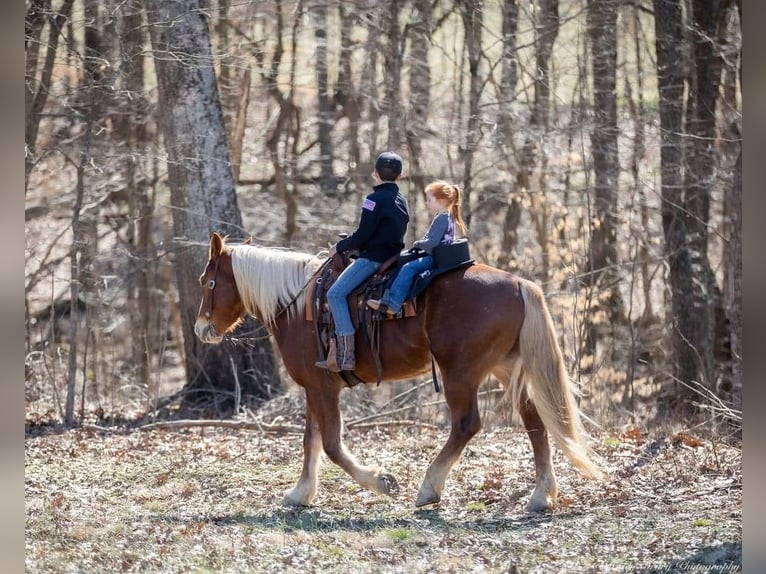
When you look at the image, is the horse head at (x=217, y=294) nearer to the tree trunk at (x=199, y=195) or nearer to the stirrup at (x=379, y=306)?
the stirrup at (x=379, y=306)

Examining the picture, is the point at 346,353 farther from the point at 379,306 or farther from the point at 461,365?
the point at 461,365

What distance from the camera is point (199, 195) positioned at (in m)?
14.2

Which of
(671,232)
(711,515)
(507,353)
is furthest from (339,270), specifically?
(671,232)

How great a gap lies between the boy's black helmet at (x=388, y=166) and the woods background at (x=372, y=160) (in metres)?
5.07

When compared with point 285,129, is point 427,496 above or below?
below

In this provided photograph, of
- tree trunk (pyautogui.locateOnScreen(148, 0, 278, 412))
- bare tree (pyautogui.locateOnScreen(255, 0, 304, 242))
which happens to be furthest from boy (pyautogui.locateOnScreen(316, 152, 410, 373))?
bare tree (pyautogui.locateOnScreen(255, 0, 304, 242))

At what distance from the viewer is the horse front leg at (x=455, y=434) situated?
837cm

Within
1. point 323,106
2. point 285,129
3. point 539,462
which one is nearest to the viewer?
point 539,462

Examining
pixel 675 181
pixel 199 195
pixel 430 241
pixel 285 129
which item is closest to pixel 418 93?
pixel 285 129

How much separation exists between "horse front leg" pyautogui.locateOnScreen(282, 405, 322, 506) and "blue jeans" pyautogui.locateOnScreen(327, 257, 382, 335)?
852mm

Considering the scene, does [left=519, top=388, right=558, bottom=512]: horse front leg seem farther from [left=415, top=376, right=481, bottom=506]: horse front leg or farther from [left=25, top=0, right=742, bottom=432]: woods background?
[left=25, top=0, right=742, bottom=432]: woods background

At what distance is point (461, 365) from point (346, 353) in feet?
3.22

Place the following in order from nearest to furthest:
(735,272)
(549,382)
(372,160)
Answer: (549,382) → (735,272) → (372,160)
